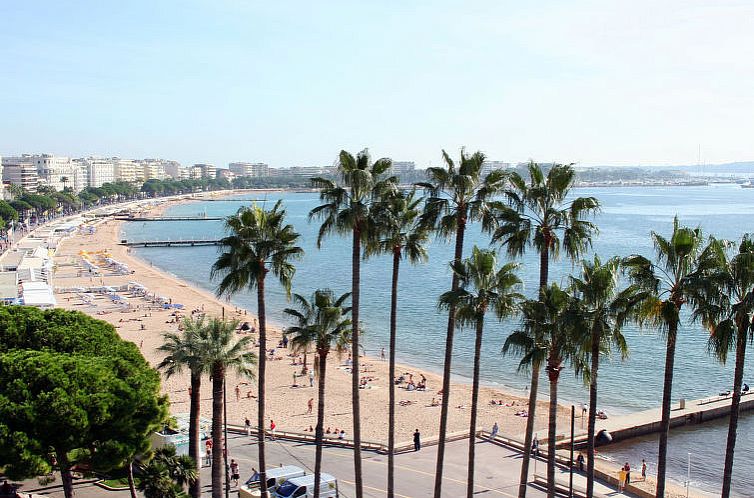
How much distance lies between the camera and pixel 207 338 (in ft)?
62.6

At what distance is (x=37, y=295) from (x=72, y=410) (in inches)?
1692

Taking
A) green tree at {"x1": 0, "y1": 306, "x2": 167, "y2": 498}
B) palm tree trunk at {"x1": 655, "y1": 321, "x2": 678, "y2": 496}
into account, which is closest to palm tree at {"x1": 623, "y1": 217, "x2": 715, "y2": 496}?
palm tree trunk at {"x1": 655, "y1": 321, "x2": 678, "y2": 496}

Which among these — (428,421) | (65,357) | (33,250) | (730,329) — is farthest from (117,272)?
(730,329)

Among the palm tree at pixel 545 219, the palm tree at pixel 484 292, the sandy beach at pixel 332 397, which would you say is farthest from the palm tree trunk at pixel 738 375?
the sandy beach at pixel 332 397

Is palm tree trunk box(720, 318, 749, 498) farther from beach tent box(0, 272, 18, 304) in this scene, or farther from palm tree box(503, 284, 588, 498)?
beach tent box(0, 272, 18, 304)

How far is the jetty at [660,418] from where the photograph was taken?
35219mm

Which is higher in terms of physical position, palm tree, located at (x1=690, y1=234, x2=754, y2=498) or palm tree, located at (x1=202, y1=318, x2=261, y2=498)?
palm tree, located at (x1=690, y1=234, x2=754, y2=498)

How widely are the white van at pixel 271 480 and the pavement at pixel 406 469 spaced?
70cm

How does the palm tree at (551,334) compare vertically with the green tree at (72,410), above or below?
above

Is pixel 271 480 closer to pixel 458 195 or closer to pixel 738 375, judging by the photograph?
pixel 458 195

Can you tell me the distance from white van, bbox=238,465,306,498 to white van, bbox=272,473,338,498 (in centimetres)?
36

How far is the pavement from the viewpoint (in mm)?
23953

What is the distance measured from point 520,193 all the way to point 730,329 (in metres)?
5.76

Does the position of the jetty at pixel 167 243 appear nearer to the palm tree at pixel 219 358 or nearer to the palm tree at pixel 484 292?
the palm tree at pixel 219 358
